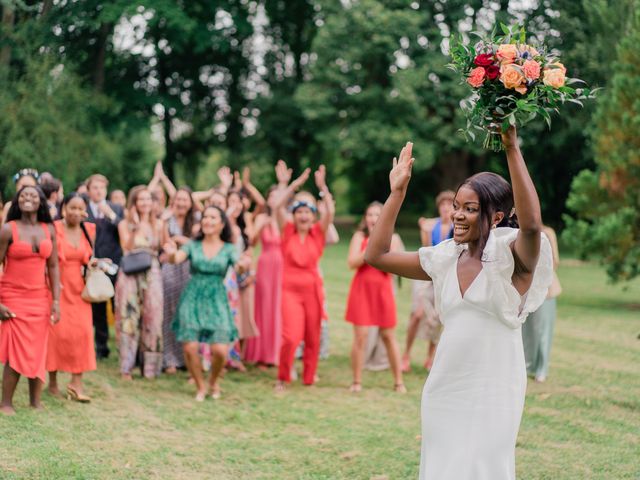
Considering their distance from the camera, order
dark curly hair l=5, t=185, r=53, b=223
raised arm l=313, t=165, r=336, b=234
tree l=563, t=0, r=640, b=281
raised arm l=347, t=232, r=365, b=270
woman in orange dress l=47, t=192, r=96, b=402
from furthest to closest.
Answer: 1. tree l=563, t=0, r=640, b=281
2. raised arm l=347, t=232, r=365, b=270
3. raised arm l=313, t=165, r=336, b=234
4. woman in orange dress l=47, t=192, r=96, b=402
5. dark curly hair l=5, t=185, r=53, b=223

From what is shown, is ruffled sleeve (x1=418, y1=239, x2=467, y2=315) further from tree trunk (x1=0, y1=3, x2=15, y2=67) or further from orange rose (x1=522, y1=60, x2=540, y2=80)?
tree trunk (x1=0, y1=3, x2=15, y2=67)

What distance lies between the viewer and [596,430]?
7547 mm

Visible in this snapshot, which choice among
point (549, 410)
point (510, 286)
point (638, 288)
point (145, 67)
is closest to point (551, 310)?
point (549, 410)

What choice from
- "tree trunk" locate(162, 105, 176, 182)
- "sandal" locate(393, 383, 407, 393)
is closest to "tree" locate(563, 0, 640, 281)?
"sandal" locate(393, 383, 407, 393)

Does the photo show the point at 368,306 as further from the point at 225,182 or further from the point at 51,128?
the point at 51,128

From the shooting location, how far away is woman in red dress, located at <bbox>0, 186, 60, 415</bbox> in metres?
7.26

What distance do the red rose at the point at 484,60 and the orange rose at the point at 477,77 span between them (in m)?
0.03

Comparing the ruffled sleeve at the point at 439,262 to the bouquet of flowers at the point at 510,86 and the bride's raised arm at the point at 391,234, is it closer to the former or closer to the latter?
the bride's raised arm at the point at 391,234

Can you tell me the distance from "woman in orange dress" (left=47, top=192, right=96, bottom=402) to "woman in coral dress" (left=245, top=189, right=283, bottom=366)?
281cm

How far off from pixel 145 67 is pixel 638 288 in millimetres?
21392

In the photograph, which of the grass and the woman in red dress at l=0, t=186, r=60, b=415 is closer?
the grass

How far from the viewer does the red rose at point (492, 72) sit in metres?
3.71

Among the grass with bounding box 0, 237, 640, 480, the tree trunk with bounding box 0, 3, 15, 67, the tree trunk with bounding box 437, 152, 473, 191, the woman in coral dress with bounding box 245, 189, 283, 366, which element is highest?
the tree trunk with bounding box 0, 3, 15, 67

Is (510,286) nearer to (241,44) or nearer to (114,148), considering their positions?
(114,148)
